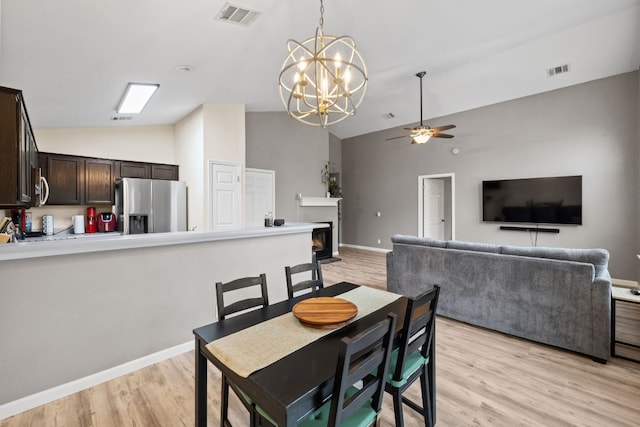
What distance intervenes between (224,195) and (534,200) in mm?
5779

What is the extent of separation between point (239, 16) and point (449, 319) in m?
3.88

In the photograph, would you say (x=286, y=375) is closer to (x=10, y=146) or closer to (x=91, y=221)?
(x=10, y=146)

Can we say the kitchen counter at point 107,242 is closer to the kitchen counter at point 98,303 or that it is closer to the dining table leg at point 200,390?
the kitchen counter at point 98,303

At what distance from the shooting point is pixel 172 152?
5789 mm

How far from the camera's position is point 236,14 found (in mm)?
2652

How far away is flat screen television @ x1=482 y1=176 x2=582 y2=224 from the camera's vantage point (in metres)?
5.29

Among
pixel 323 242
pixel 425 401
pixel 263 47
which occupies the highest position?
pixel 263 47

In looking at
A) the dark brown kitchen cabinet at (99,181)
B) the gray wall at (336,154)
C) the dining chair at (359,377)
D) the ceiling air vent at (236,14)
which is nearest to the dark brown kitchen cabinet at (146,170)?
the dark brown kitchen cabinet at (99,181)

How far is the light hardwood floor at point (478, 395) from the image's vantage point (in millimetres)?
1892

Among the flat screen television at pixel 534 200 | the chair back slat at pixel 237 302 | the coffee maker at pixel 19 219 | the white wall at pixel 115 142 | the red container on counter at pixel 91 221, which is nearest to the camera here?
the chair back slat at pixel 237 302

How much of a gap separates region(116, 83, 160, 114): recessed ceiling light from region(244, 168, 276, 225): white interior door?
2.40m

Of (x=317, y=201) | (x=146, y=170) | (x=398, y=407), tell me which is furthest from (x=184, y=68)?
(x=317, y=201)

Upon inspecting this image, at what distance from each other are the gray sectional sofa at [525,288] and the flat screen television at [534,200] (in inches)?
124

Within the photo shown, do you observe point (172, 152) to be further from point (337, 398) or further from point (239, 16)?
point (337, 398)
